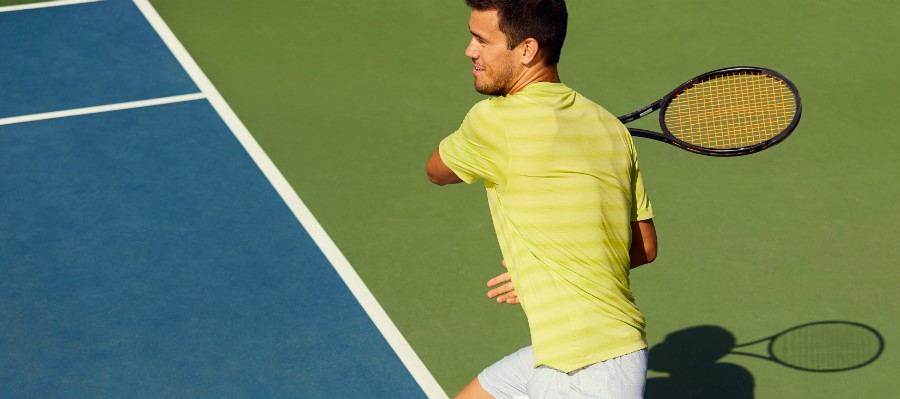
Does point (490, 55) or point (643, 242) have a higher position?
point (490, 55)

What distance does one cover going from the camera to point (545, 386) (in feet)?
13.6

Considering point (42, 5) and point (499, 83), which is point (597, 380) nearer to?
point (499, 83)

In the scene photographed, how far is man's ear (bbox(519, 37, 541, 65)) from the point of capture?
4.02 m

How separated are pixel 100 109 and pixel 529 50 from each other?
222 inches

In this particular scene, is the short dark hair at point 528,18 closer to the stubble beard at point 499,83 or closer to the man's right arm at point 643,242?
the stubble beard at point 499,83

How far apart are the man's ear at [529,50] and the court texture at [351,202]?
2692 millimetres

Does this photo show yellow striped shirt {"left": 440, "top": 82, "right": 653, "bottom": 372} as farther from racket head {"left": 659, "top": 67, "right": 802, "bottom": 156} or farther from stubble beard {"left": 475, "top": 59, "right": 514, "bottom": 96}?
racket head {"left": 659, "top": 67, "right": 802, "bottom": 156}

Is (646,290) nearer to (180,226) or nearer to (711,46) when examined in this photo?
(180,226)

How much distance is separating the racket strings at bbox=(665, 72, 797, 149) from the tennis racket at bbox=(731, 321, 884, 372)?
1.10m

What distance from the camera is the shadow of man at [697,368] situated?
6445 mm

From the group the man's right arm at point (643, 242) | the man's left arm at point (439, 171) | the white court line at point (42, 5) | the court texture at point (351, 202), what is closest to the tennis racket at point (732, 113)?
the court texture at point (351, 202)

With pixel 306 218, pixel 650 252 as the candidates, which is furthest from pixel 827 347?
pixel 306 218

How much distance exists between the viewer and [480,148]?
13.4ft

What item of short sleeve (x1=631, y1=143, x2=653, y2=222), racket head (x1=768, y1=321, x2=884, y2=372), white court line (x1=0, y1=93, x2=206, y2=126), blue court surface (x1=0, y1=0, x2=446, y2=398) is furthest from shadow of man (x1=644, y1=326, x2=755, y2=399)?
white court line (x1=0, y1=93, x2=206, y2=126)
